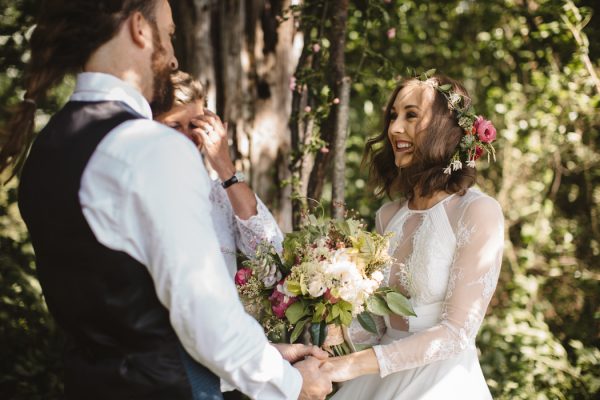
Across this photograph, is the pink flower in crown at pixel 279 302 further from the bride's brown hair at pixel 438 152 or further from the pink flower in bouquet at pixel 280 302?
the bride's brown hair at pixel 438 152

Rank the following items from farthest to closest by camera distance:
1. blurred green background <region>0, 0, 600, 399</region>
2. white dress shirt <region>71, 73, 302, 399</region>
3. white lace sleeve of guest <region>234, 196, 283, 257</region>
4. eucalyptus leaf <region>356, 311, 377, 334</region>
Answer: blurred green background <region>0, 0, 600, 399</region>, white lace sleeve of guest <region>234, 196, 283, 257</region>, eucalyptus leaf <region>356, 311, 377, 334</region>, white dress shirt <region>71, 73, 302, 399</region>

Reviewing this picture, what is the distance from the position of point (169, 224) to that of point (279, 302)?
78 cm

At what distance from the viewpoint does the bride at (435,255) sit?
1965mm

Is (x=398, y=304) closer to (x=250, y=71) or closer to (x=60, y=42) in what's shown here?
(x=60, y=42)

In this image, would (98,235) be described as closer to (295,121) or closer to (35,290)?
(295,121)

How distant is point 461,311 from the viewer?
1966 millimetres

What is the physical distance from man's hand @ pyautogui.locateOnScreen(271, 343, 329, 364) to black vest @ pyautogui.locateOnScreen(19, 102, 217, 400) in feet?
1.62

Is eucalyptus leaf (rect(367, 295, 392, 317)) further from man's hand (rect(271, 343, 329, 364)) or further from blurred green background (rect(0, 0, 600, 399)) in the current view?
blurred green background (rect(0, 0, 600, 399))


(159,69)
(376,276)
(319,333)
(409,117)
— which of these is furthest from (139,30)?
(409,117)

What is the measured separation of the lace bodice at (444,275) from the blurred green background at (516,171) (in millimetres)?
1087

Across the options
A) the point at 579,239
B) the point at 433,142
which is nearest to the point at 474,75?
the point at 579,239

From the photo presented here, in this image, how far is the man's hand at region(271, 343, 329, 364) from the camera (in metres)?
1.77

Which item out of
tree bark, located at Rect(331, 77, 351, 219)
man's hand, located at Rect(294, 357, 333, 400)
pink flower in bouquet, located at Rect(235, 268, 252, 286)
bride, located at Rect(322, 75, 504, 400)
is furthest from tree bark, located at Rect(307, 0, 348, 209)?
man's hand, located at Rect(294, 357, 333, 400)

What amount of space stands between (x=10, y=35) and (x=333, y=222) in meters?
2.61
